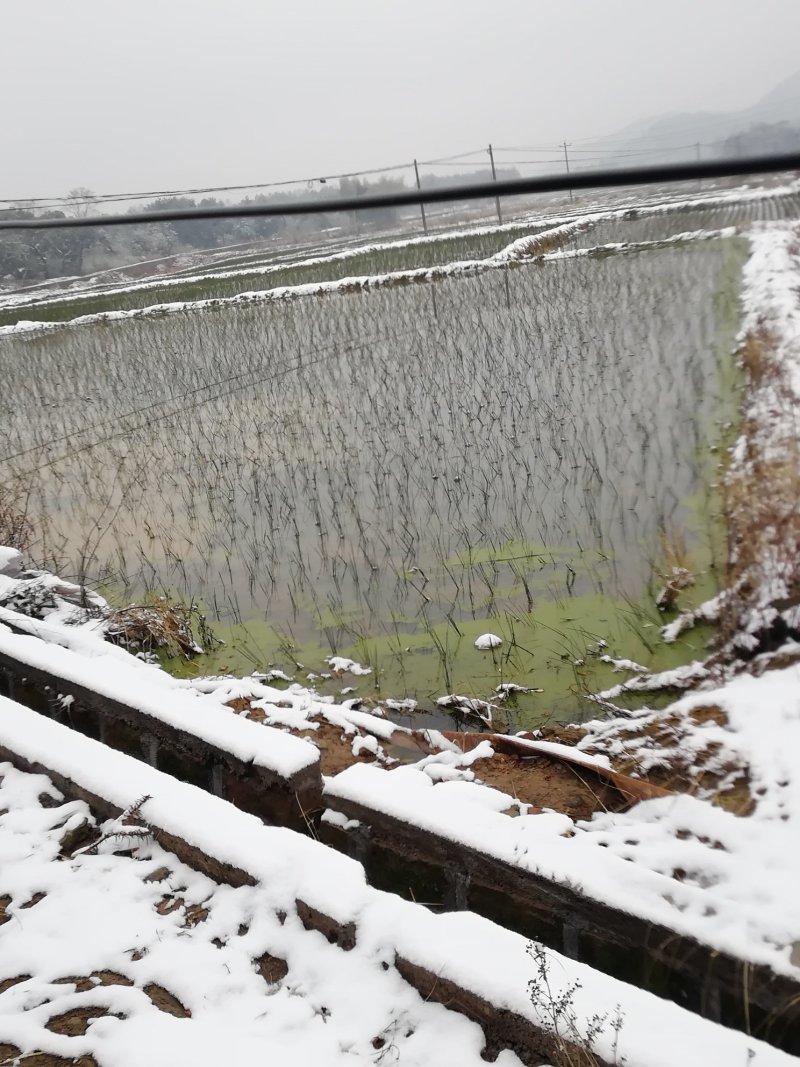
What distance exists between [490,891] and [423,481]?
3688 mm

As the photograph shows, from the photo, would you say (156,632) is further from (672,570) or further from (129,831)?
(672,570)

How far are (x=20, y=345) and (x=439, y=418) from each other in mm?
11924

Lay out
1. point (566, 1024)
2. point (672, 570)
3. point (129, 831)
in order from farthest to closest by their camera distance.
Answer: point (672, 570) < point (129, 831) < point (566, 1024)

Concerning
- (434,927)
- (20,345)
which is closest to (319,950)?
(434,927)

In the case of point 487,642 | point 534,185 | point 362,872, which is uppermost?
point 534,185

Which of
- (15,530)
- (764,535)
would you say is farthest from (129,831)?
(15,530)

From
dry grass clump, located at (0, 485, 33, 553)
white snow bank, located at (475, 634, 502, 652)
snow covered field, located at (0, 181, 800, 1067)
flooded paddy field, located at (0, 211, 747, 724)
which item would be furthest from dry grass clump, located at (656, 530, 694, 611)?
dry grass clump, located at (0, 485, 33, 553)

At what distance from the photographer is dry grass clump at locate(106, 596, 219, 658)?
13.2ft

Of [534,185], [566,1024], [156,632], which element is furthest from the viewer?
[156,632]

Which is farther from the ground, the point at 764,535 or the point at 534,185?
the point at 534,185

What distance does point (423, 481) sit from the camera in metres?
5.48

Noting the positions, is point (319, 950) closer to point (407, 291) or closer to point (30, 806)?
point (30, 806)

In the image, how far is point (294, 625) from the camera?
13.3 ft

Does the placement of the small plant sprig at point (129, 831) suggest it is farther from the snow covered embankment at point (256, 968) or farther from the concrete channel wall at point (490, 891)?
the concrete channel wall at point (490, 891)
